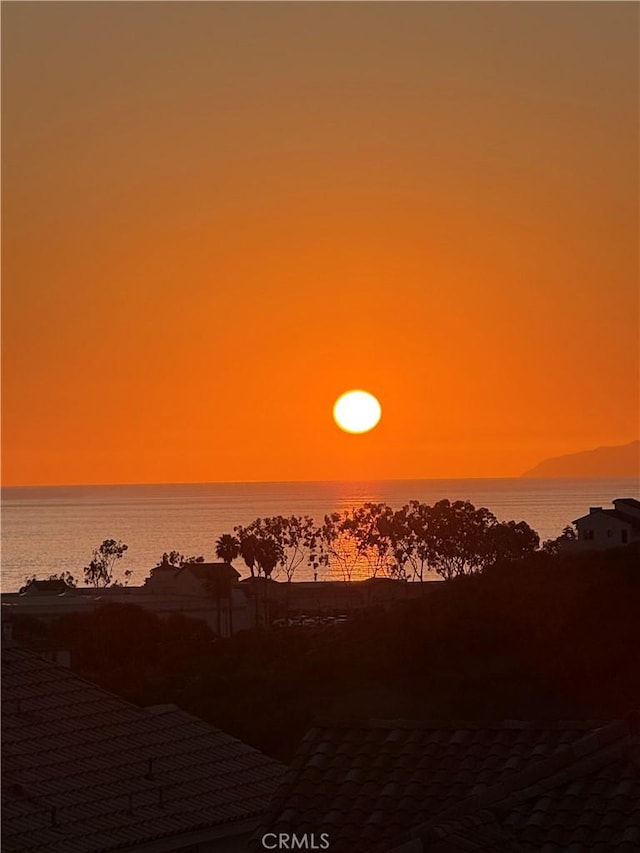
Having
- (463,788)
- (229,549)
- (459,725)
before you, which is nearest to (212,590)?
(229,549)

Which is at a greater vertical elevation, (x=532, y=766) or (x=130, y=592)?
(x=130, y=592)

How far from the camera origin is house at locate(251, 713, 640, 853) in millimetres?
8812

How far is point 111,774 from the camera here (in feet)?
43.1

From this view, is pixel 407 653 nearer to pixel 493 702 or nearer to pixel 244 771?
pixel 493 702

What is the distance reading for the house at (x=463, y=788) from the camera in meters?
8.81

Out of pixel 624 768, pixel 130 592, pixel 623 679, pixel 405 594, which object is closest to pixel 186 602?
pixel 130 592

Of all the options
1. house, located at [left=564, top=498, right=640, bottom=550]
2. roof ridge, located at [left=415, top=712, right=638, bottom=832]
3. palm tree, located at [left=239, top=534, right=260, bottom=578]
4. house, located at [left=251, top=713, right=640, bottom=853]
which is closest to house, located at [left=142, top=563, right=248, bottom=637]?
palm tree, located at [left=239, top=534, right=260, bottom=578]

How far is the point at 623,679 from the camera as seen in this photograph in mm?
44438

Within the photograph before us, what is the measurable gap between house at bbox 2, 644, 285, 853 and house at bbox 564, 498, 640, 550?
72504 mm

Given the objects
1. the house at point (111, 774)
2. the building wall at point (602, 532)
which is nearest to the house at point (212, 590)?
the building wall at point (602, 532)

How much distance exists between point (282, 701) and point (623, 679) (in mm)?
11925

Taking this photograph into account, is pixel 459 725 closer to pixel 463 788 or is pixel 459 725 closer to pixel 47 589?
pixel 463 788

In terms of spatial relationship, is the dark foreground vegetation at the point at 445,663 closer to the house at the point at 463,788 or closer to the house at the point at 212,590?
the house at the point at 463,788

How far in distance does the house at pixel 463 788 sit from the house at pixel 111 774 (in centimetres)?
280
